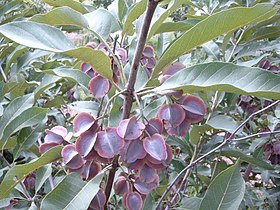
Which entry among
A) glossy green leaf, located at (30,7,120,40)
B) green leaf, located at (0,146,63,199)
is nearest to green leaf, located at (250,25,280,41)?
glossy green leaf, located at (30,7,120,40)

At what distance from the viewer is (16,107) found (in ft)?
3.29

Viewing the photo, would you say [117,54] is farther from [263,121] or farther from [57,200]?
[263,121]

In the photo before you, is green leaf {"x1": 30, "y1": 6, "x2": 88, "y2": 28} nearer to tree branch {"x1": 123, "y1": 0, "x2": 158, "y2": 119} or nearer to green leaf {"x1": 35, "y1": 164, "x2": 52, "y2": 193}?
tree branch {"x1": 123, "y1": 0, "x2": 158, "y2": 119}

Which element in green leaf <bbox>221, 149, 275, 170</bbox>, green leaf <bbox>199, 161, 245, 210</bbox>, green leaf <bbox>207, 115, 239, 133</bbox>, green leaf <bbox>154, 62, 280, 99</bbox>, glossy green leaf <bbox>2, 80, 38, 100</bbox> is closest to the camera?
green leaf <bbox>154, 62, 280, 99</bbox>

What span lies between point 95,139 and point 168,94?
0.14 metres

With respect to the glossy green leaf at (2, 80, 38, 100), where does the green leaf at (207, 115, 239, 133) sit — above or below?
below

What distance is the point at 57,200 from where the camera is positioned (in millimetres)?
659

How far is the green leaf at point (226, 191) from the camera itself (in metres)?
0.69

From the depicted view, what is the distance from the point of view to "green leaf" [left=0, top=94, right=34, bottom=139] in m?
1.00

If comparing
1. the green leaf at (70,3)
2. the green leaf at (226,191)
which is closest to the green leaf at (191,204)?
the green leaf at (226,191)

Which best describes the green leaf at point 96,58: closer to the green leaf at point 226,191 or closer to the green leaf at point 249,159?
the green leaf at point 226,191

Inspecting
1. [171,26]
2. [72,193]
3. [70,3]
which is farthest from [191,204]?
[70,3]

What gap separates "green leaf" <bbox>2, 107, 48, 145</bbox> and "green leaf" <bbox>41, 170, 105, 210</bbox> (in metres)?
0.30

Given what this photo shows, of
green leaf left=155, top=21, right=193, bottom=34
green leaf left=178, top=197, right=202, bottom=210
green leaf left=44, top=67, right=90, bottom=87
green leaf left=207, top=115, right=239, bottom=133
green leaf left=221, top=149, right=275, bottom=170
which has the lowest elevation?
green leaf left=221, top=149, right=275, bottom=170
